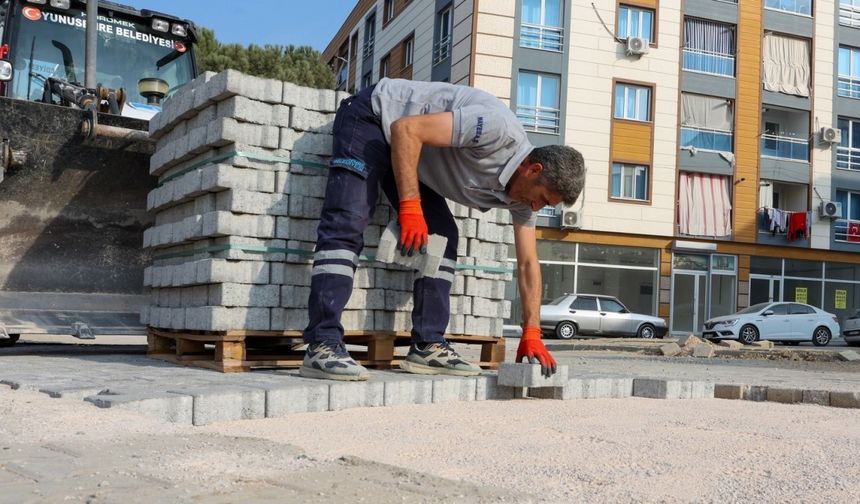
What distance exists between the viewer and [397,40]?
3161 cm

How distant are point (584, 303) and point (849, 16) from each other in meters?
15.2

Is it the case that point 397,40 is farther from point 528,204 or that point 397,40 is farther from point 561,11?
point 528,204

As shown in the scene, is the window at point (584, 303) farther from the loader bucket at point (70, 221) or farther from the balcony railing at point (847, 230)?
the loader bucket at point (70, 221)

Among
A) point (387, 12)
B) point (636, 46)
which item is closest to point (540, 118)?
point (636, 46)

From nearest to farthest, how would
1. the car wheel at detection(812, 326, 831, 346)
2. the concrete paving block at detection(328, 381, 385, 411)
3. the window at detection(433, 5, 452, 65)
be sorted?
the concrete paving block at detection(328, 381, 385, 411)
the car wheel at detection(812, 326, 831, 346)
the window at detection(433, 5, 452, 65)

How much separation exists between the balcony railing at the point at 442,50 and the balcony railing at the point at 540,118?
3.26 m

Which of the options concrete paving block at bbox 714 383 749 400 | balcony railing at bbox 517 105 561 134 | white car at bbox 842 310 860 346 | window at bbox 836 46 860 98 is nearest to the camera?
concrete paving block at bbox 714 383 749 400

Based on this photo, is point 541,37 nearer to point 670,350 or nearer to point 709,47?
point 709,47

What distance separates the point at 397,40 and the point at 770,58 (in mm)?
12828

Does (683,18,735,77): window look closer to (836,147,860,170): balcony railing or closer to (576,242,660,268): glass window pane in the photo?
(836,147,860,170): balcony railing

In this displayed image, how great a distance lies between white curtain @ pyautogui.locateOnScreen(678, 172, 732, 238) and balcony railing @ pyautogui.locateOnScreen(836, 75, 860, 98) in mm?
5636

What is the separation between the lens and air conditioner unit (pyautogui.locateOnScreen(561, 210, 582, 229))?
25016mm

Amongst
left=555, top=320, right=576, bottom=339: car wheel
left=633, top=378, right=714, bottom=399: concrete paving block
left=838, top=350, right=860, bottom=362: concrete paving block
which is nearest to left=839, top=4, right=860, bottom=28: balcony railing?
left=555, top=320, right=576, bottom=339: car wheel

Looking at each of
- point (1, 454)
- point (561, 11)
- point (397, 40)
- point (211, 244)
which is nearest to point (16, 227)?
point (211, 244)
